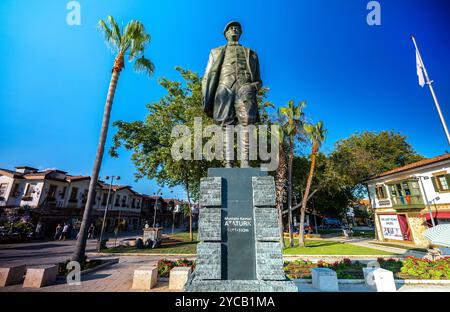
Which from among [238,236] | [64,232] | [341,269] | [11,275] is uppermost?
[238,236]

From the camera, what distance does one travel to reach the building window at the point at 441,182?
718 inches

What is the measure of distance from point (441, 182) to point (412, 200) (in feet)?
10.6

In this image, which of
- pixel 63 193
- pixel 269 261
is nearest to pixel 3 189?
pixel 63 193

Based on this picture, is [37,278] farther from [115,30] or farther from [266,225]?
[115,30]

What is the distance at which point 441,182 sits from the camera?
61.8 feet

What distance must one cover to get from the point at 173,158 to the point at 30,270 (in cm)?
1083

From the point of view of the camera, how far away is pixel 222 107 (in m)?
5.29

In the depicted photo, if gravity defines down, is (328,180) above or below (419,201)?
above

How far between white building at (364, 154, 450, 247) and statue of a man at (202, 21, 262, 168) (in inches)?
865

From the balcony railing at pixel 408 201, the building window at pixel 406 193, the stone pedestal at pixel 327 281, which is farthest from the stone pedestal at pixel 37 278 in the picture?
the building window at pixel 406 193

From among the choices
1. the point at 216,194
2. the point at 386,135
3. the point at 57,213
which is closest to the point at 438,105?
the point at 216,194

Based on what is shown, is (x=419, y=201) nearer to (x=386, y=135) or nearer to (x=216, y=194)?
(x=386, y=135)

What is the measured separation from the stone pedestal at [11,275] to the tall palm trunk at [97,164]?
7.76ft

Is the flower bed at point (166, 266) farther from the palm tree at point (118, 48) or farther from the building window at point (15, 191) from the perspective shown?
the building window at point (15, 191)
